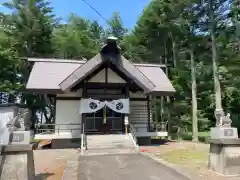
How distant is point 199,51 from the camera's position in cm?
1878

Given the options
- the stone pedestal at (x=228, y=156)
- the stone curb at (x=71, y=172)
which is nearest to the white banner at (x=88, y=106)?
the stone curb at (x=71, y=172)

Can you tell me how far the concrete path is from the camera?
6.78m

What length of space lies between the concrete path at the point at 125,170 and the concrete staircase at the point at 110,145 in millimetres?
2040

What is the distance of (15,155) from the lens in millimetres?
5855

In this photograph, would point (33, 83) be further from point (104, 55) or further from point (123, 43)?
point (123, 43)

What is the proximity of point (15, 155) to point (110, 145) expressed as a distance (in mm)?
6831

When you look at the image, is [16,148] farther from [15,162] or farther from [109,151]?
[109,151]

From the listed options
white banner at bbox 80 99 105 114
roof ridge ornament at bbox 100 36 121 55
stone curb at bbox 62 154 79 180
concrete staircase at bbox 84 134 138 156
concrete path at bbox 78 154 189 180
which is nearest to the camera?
stone curb at bbox 62 154 79 180

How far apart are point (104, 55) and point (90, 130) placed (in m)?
4.30

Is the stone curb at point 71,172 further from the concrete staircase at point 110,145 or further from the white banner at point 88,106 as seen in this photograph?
the white banner at point 88,106

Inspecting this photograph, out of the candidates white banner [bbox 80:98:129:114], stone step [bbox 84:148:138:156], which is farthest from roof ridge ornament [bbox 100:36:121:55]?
stone step [bbox 84:148:138:156]

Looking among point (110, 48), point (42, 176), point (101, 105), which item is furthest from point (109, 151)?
point (110, 48)

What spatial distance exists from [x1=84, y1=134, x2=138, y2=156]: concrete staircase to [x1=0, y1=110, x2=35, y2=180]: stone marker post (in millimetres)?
5169

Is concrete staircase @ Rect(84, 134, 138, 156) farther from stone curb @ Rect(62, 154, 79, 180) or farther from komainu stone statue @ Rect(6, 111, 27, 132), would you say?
komainu stone statue @ Rect(6, 111, 27, 132)
